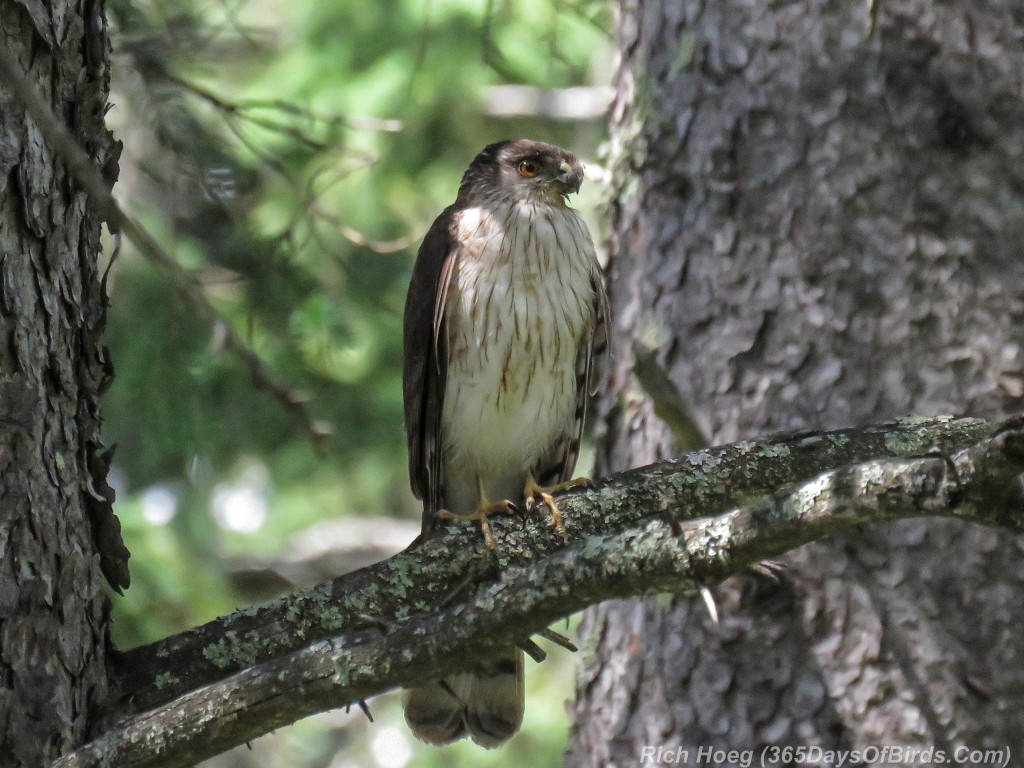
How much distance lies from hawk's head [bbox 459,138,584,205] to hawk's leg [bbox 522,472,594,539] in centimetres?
115

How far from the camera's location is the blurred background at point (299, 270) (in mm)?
4391

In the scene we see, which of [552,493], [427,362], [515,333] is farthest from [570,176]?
[552,493]

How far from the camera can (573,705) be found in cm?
441

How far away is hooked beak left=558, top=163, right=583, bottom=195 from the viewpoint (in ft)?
15.4

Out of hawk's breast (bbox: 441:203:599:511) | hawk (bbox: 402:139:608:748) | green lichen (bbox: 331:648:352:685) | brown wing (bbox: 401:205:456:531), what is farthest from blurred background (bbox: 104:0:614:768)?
green lichen (bbox: 331:648:352:685)

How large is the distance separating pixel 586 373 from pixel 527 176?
87cm

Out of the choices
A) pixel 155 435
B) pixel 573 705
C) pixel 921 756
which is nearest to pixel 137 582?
pixel 155 435

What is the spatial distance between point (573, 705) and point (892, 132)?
2417 millimetres

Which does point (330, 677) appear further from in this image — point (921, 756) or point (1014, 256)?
point (1014, 256)

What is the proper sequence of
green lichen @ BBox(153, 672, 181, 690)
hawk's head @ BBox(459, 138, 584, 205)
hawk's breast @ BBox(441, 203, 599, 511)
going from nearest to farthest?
green lichen @ BBox(153, 672, 181, 690)
hawk's breast @ BBox(441, 203, 599, 511)
hawk's head @ BBox(459, 138, 584, 205)

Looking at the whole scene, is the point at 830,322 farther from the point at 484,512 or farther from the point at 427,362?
the point at 427,362

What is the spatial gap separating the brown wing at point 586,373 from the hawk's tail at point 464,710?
1077mm

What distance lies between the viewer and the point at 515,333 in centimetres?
431

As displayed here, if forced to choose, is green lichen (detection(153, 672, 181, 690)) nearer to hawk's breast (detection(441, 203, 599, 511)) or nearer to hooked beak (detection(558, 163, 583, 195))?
hawk's breast (detection(441, 203, 599, 511))
